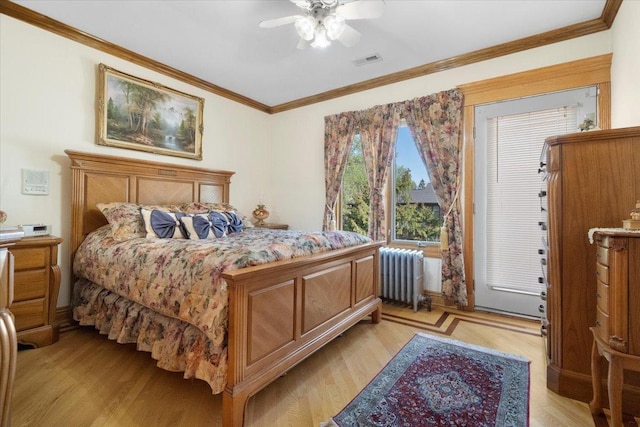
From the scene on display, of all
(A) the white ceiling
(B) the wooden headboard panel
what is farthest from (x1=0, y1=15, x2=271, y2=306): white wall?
(A) the white ceiling

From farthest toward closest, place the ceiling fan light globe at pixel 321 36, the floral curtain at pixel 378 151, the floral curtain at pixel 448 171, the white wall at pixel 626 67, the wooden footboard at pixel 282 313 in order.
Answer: the floral curtain at pixel 378 151 < the floral curtain at pixel 448 171 < the ceiling fan light globe at pixel 321 36 < the white wall at pixel 626 67 < the wooden footboard at pixel 282 313

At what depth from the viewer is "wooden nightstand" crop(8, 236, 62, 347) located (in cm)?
227

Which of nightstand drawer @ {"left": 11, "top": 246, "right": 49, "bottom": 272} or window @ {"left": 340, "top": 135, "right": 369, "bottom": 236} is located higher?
window @ {"left": 340, "top": 135, "right": 369, "bottom": 236}

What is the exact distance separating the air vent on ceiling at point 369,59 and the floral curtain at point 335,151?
2.34ft

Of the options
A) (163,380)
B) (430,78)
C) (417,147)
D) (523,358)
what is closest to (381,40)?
(430,78)

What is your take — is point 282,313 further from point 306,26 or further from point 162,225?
point 306,26

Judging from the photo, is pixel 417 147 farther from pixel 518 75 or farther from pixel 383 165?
pixel 518 75

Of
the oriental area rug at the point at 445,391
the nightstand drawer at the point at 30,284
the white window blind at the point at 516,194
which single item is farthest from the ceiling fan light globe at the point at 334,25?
the nightstand drawer at the point at 30,284

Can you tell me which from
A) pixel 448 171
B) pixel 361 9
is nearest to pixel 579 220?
pixel 448 171

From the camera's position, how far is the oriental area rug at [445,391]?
1576 millimetres

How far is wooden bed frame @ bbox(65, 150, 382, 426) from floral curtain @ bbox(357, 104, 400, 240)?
0.90 metres

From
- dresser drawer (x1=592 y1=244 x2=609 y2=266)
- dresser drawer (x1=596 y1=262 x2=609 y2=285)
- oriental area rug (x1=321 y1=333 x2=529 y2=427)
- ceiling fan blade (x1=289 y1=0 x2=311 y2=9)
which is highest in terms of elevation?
ceiling fan blade (x1=289 y1=0 x2=311 y2=9)

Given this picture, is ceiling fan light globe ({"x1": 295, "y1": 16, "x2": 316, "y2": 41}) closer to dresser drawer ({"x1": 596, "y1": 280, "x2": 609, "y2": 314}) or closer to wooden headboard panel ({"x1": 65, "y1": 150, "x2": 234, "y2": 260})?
wooden headboard panel ({"x1": 65, "y1": 150, "x2": 234, "y2": 260})

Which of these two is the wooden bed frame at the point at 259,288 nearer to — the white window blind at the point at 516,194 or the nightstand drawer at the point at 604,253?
the white window blind at the point at 516,194
